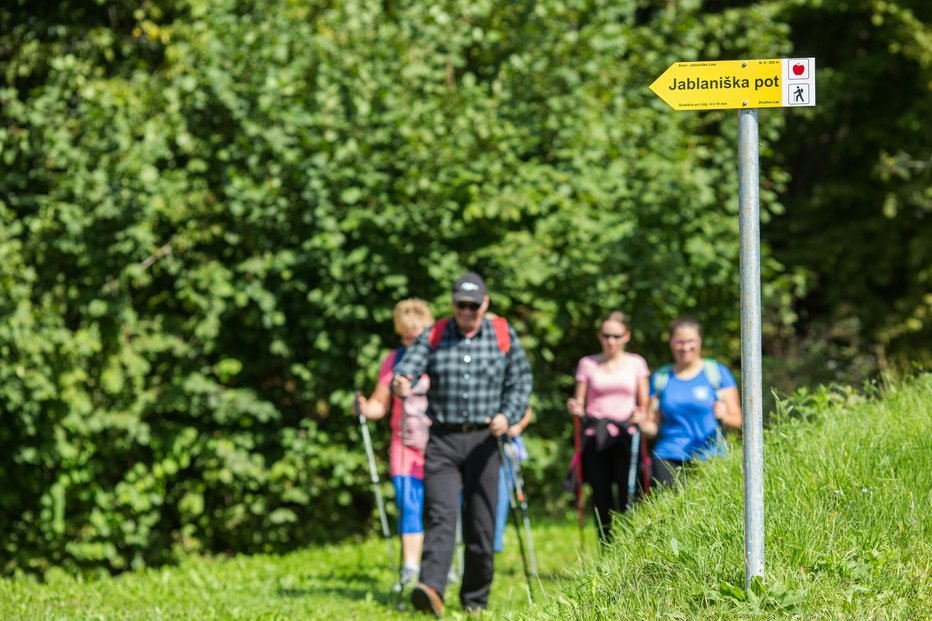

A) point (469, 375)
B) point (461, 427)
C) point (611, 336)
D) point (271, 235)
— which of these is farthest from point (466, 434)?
point (271, 235)

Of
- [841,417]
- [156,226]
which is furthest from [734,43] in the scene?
[841,417]

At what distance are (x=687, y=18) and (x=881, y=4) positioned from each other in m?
3.66

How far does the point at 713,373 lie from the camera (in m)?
7.49

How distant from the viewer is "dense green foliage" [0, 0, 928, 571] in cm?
1015

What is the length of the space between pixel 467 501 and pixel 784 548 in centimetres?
255

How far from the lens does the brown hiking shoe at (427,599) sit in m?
6.87

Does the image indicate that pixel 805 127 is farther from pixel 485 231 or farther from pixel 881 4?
pixel 485 231

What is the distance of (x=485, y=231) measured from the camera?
35.3ft

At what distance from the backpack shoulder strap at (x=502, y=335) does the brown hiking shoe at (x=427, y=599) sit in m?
1.47

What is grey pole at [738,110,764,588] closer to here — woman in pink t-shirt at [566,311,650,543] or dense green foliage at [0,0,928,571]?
woman in pink t-shirt at [566,311,650,543]

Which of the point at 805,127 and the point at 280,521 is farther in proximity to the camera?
the point at 805,127

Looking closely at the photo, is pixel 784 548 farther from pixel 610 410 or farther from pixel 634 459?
pixel 610 410

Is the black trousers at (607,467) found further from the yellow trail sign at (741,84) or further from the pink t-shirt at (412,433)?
the yellow trail sign at (741,84)

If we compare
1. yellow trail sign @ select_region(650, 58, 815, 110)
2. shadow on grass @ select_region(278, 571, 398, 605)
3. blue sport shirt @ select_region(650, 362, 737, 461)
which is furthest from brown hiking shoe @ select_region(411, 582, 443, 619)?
yellow trail sign @ select_region(650, 58, 815, 110)
